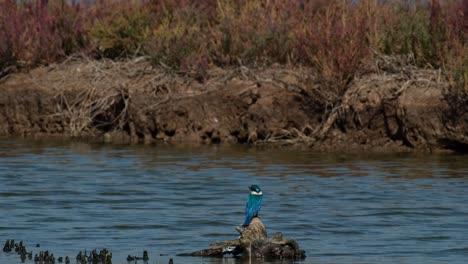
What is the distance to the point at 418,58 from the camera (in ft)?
65.8

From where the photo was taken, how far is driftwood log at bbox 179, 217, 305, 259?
11.2 meters

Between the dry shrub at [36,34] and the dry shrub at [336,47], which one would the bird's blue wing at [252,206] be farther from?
the dry shrub at [36,34]

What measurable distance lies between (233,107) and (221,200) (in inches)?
203

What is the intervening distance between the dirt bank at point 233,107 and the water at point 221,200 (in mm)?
581

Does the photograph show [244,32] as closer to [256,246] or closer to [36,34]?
[36,34]

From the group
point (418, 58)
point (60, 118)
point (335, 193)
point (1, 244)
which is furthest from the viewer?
point (60, 118)

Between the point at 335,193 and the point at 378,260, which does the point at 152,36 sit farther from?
the point at 378,260

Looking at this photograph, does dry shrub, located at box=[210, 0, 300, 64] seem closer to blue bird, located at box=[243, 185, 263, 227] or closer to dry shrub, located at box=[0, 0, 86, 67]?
dry shrub, located at box=[0, 0, 86, 67]

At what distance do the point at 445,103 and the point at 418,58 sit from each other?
1.59m

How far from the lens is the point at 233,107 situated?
20.5 metres

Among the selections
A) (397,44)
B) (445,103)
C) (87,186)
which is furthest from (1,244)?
(397,44)

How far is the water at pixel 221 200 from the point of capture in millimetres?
12242

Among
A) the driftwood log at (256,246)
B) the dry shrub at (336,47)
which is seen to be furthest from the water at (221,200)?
the dry shrub at (336,47)

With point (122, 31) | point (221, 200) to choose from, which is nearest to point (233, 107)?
point (122, 31)
